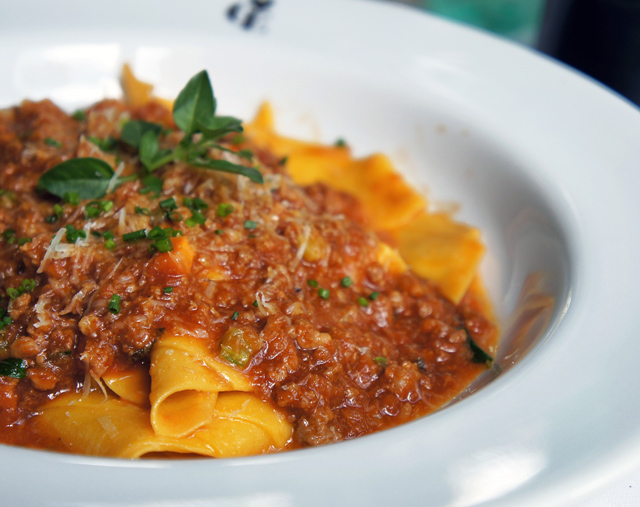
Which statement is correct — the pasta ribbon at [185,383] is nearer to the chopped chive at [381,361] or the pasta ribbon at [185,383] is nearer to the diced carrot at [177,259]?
the diced carrot at [177,259]

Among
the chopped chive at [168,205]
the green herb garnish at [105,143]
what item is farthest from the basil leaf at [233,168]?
the green herb garnish at [105,143]

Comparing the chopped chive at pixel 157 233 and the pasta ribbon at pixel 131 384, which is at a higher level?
the chopped chive at pixel 157 233

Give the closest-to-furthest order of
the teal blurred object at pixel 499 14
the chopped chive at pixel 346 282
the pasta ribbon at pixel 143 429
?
the pasta ribbon at pixel 143 429 < the chopped chive at pixel 346 282 < the teal blurred object at pixel 499 14

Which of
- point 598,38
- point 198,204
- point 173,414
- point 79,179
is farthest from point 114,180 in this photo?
point 598,38

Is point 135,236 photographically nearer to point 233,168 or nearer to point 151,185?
point 151,185

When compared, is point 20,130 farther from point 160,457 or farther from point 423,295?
point 423,295

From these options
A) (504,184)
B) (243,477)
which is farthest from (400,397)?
(504,184)

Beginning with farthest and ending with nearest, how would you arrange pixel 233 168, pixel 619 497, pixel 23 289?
pixel 233 168 → pixel 23 289 → pixel 619 497
